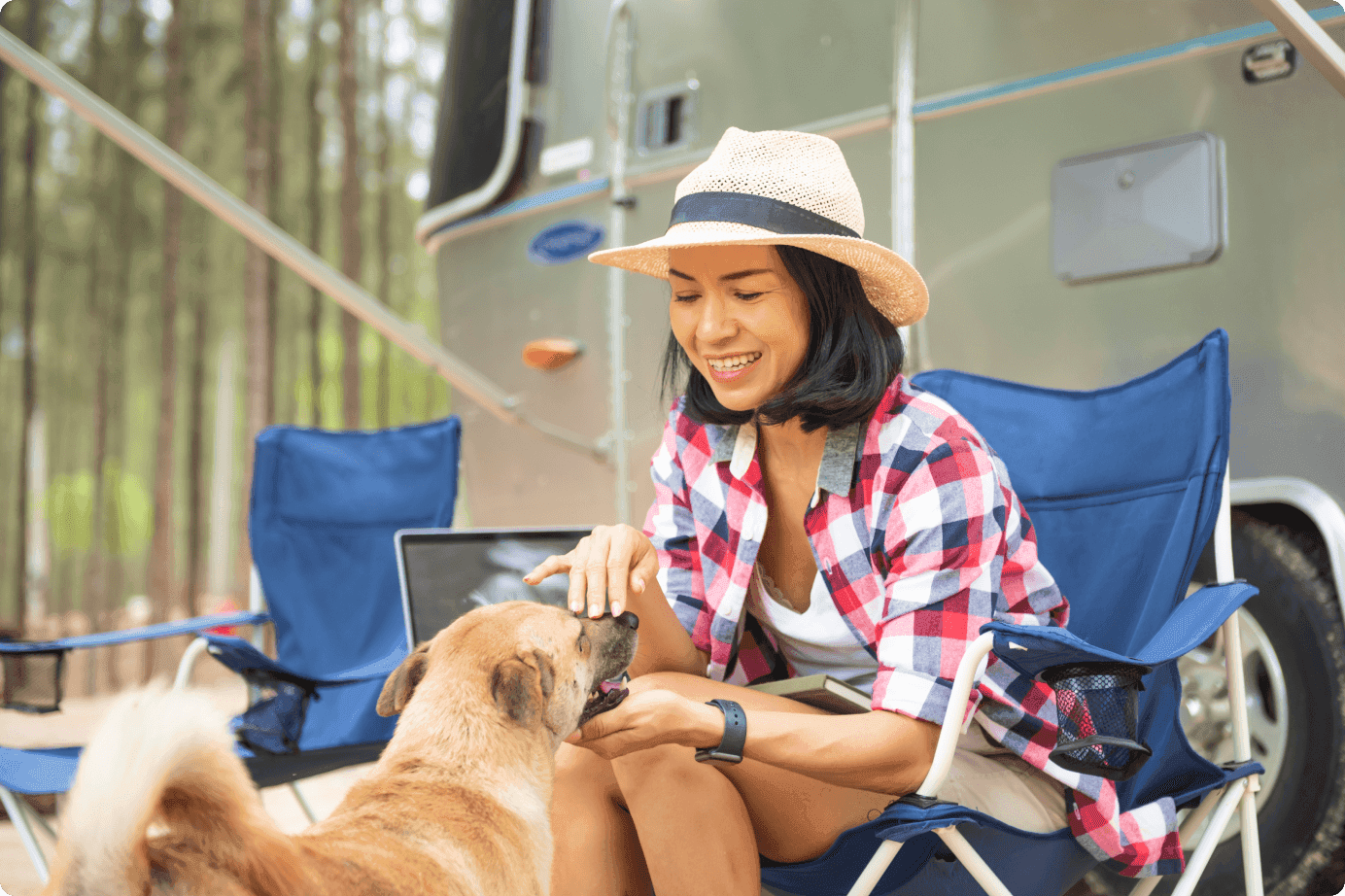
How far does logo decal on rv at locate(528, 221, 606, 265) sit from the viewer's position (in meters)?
3.40

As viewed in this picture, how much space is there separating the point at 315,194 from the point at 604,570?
28.5ft

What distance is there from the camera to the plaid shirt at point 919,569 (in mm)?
1413

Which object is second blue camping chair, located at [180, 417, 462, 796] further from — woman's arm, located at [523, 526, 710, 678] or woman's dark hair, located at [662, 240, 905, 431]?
woman's dark hair, located at [662, 240, 905, 431]

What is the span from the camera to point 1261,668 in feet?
7.47

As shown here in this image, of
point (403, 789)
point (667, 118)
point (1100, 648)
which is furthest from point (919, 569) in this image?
point (667, 118)

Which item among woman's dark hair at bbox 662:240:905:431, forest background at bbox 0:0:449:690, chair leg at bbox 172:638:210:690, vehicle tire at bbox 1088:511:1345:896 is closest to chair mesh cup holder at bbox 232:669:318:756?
chair leg at bbox 172:638:210:690

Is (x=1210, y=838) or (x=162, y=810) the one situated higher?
(x=162, y=810)

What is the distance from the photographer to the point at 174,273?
912cm

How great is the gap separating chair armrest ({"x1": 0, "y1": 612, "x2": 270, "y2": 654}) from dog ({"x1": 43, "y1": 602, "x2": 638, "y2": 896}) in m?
1.32

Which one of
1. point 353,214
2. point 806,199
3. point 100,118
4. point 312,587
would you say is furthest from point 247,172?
point 806,199

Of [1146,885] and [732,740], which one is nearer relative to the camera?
[732,740]

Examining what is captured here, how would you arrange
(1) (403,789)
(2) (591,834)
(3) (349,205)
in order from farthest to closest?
(3) (349,205) < (2) (591,834) < (1) (403,789)

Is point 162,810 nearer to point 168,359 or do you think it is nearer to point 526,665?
point 526,665

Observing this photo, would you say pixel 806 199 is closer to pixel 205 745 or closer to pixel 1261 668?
pixel 205 745
